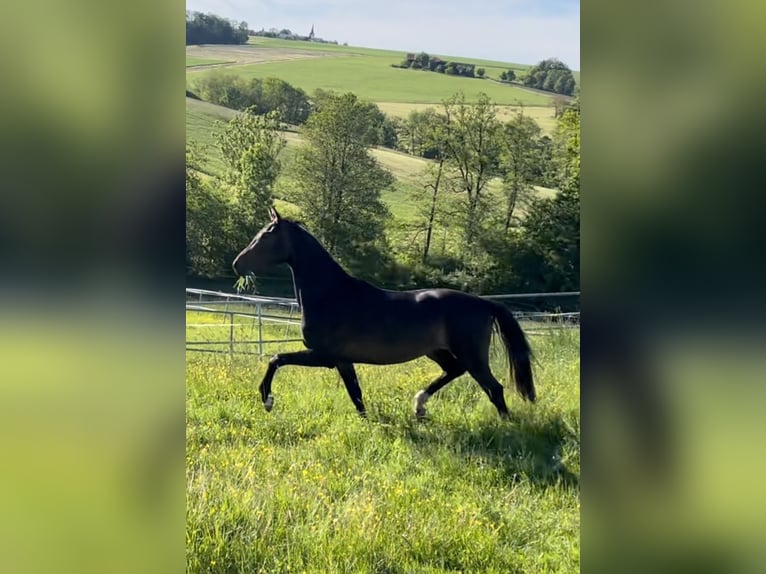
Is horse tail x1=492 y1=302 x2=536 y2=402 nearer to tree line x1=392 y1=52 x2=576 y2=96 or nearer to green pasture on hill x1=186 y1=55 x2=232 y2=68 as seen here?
tree line x1=392 y1=52 x2=576 y2=96

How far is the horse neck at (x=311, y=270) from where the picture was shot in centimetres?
370

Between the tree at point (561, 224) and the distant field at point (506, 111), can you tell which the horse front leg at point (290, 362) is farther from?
the distant field at point (506, 111)

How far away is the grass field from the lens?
2.76 meters

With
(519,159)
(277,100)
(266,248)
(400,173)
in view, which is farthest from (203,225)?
(519,159)

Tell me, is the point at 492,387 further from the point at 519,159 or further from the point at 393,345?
the point at 519,159

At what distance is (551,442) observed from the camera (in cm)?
338

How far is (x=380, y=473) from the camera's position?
Answer: 3.24 metres

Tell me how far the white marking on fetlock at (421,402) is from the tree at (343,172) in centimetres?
96

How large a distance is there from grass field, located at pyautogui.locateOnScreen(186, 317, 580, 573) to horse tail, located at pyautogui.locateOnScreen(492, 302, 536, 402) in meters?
0.07

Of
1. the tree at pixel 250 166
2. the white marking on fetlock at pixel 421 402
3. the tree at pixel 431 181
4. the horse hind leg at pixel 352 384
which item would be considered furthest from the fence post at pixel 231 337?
the tree at pixel 431 181

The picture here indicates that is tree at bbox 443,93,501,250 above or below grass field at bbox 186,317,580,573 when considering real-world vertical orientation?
above

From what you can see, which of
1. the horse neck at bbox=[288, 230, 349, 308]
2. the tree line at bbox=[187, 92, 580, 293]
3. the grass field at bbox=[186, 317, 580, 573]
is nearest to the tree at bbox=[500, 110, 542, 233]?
the tree line at bbox=[187, 92, 580, 293]
